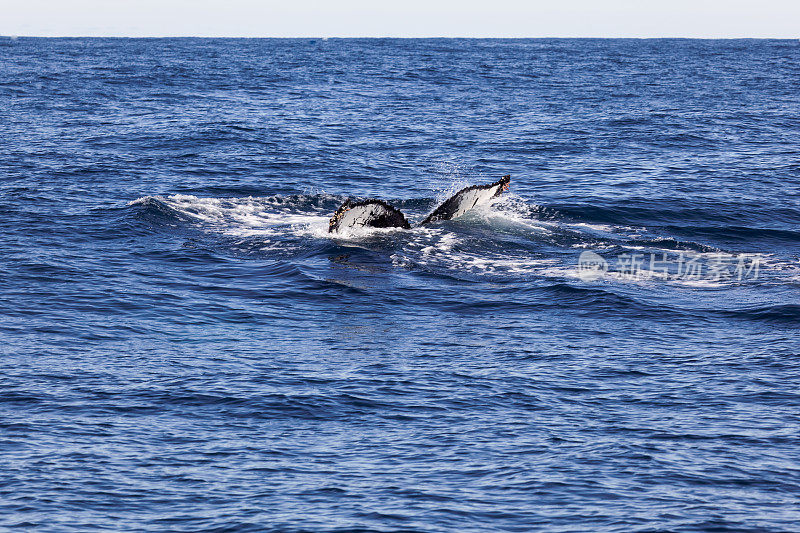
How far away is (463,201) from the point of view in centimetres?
3072

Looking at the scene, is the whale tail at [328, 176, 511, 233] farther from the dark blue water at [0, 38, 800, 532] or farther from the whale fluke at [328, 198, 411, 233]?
the dark blue water at [0, 38, 800, 532]

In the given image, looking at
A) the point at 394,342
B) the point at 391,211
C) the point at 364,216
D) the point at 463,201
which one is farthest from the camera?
the point at 463,201

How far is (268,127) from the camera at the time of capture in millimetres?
53781

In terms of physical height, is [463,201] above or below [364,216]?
above

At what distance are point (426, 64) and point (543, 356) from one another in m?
95.8

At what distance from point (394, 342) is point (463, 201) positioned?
1234 centimetres

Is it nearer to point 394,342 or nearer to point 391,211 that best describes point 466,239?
point 391,211

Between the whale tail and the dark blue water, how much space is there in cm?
51

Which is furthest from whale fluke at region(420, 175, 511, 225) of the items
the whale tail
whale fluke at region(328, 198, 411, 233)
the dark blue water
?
whale fluke at region(328, 198, 411, 233)

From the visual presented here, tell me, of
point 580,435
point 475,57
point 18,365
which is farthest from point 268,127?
point 475,57

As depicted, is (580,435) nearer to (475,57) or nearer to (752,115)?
Result: (752,115)

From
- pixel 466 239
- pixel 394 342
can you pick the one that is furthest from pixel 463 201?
pixel 394 342

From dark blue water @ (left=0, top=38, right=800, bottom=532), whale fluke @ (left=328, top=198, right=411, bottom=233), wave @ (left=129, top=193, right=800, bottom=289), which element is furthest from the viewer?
whale fluke @ (left=328, top=198, right=411, bottom=233)

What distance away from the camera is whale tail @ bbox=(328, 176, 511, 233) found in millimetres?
28141
